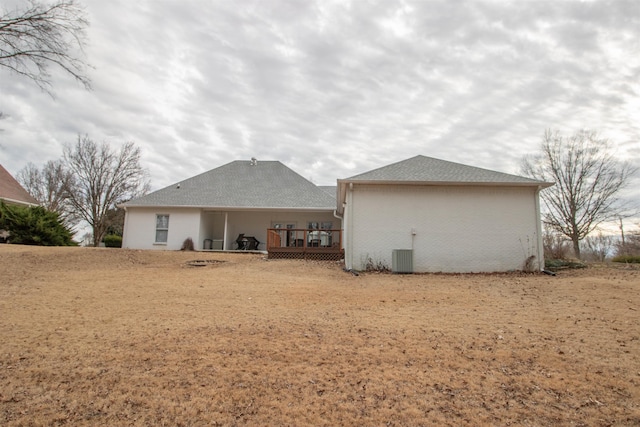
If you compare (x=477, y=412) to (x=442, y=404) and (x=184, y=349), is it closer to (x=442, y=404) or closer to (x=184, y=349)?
(x=442, y=404)

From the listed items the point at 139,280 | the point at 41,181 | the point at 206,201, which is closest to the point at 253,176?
the point at 206,201

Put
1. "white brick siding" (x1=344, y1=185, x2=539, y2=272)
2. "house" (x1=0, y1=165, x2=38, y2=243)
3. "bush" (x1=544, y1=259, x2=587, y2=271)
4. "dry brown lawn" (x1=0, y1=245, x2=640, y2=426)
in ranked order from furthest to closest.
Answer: "house" (x1=0, y1=165, x2=38, y2=243)
"bush" (x1=544, y1=259, x2=587, y2=271)
"white brick siding" (x1=344, y1=185, x2=539, y2=272)
"dry brown lawn" (x1=0, y1=245, x2=640, y2=426)

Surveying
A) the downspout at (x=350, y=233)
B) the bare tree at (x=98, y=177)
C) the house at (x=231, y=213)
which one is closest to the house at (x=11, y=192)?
the bare tree at (x=98, y=177)

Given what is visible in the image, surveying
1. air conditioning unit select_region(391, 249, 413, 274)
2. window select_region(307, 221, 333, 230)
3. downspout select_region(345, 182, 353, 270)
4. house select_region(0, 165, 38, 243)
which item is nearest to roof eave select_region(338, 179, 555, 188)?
downspout select_region(345, 182, 353, 270)

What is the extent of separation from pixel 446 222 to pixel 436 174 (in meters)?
1.89

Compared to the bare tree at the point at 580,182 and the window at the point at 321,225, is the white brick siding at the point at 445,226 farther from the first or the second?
the bare tree at the point at 580,182

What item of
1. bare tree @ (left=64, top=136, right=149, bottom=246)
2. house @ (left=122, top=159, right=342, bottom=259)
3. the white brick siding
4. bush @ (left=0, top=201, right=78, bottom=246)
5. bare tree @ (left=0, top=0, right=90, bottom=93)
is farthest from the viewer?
bare tree @ (left=64, top=136, right=149, bottom=246)

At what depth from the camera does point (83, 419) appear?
9.93 feet

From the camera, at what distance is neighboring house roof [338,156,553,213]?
12836 millimetres

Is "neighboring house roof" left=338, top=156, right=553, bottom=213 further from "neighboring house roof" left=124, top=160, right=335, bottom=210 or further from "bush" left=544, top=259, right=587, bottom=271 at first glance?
"neighboring house roof" left=124, top=160, right=335, bottom=210

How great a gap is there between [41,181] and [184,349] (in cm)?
3781

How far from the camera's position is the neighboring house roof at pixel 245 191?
20.3 meters

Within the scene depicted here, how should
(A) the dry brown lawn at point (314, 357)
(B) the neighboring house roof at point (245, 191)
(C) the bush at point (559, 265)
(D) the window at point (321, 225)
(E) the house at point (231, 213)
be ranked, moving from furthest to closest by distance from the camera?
(D) the window at point (321, 225) < (B) the neighboring house roof at point (245, 191) < (E) the house at point (231, 213) < (C) the bush at point (559, 265) < (A) the dry brown lawn at point (314, 357)

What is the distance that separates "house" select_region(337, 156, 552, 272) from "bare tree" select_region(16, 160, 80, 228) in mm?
26595
